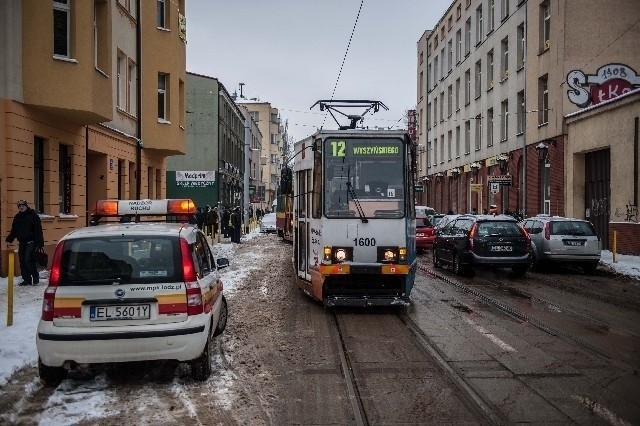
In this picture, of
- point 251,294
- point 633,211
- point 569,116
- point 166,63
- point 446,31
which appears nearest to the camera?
point 251,294

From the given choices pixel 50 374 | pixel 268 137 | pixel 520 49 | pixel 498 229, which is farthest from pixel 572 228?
pixel 268 137

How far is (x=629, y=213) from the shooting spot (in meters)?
23.5

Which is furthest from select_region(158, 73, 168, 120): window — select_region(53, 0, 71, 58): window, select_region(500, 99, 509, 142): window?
select_region(500, 99, 509, 142): window

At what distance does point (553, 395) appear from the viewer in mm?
6371

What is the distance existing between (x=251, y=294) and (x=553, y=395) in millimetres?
8585

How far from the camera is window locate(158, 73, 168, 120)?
1047 inches

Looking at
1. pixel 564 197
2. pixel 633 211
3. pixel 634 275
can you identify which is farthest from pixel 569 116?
pixel 634 275

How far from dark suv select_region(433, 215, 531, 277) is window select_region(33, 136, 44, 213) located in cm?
1096

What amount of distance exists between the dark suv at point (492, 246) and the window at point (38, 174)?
11.0m

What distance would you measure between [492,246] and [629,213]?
28.5 feet

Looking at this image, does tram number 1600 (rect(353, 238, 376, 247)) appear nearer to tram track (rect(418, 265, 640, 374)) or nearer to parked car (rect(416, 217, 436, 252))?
tram track (rect(418, 265, 640, 374))

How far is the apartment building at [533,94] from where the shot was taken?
2812cm

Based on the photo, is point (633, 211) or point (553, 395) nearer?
point (553, 395)

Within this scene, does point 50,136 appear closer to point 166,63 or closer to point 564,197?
point 166,63
